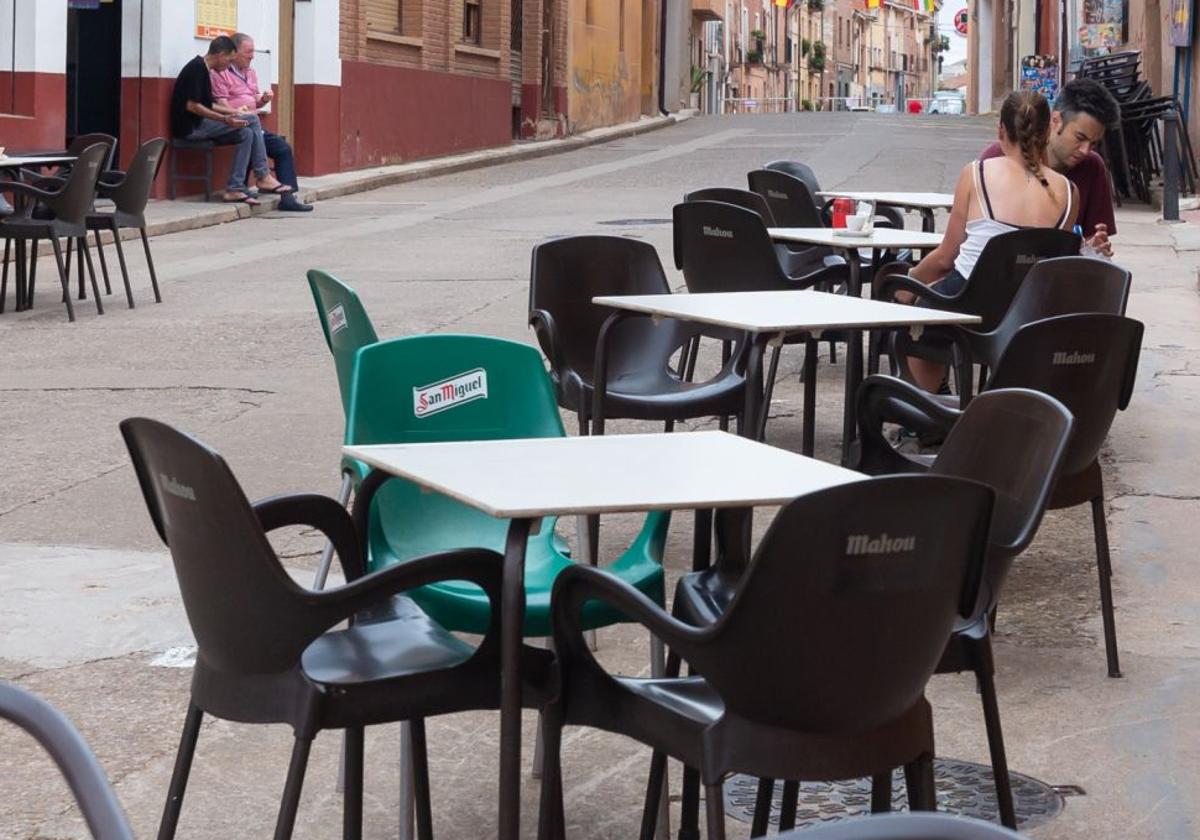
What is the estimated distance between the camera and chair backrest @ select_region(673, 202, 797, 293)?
7668 millimetres

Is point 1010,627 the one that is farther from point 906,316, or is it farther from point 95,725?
point 95,725

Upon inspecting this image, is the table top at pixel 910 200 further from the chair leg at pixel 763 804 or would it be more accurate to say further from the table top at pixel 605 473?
the chair leg at pixel 763 804

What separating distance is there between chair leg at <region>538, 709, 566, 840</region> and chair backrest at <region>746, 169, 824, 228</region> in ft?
23.3

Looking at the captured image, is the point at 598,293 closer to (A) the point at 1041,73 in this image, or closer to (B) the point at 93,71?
(B) the point at 93,71

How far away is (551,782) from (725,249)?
4.84 metres

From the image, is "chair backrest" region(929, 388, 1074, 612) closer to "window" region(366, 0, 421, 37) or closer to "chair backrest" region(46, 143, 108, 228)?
"chair backrest" region(46, 143, 108, 228)

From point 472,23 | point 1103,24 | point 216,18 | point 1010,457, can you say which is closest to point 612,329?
point 1010,457

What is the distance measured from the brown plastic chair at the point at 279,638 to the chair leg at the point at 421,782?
7 cm

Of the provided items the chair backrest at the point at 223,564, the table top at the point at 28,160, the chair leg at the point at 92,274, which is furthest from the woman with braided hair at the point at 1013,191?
the table top at the point at 28,160

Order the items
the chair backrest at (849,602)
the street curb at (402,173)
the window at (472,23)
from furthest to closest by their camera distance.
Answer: the window at (472,23) < the street curb at (402,173) < the chair backrest at (849,602)

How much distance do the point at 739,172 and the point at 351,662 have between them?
20840mm

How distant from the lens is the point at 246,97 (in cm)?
1900

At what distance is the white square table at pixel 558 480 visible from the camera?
3051 mm

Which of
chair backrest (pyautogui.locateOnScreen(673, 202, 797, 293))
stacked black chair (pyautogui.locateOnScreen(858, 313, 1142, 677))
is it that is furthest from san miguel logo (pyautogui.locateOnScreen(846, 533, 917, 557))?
chair backrest (pyautogui.locateOnScreen(673, 202, 797, 293))
